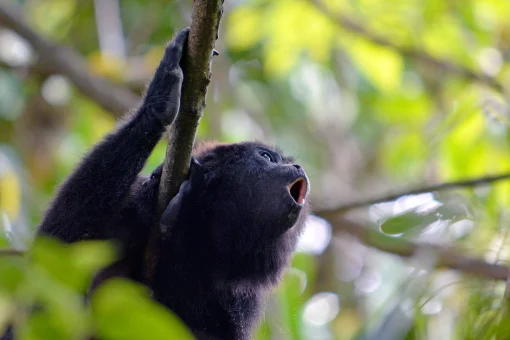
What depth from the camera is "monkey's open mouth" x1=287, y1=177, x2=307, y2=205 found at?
11.7ft

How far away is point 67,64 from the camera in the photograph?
632 cm

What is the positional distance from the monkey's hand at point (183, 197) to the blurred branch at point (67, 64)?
288 cm

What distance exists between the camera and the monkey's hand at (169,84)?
288 cm

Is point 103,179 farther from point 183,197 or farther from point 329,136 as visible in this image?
point 329,136

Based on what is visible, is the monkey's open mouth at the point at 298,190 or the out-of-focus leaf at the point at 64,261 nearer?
the out-of-focus leaf at the point at 64,261

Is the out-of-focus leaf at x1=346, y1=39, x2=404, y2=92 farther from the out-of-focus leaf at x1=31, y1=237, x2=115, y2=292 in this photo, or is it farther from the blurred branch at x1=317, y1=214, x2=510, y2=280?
the out-of-focus leaf at x1=31, y1=237, x2=115, y2=292

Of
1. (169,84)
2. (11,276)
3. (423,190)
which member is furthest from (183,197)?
(11,276)

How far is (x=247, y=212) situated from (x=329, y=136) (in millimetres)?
5874

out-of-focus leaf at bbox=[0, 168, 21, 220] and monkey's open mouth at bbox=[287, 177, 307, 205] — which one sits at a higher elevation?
monkey's open mouth at bbox=[287, 177, 307, 205]

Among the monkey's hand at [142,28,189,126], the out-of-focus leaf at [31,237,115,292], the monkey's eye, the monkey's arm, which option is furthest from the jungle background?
the monkey's hand at [142,28,189,126]

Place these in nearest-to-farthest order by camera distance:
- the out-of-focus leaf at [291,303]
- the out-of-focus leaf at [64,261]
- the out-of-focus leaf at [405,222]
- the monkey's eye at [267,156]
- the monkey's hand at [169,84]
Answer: the out-of-focus leaf at [64,261] → the monkey's hand at [169,84] → the out-of-focus leaf at [405,222] → the monkey's eye at [267,156] → the out-of-focus leaf at [291,303]

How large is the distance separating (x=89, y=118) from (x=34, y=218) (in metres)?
2.27

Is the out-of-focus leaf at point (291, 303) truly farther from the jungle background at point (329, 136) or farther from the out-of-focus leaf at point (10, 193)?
the out-of-focus leaf at point (10, 193)

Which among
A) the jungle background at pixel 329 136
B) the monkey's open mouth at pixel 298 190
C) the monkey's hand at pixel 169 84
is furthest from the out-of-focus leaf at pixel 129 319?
the monkey's open mouth at pixel 298 190
